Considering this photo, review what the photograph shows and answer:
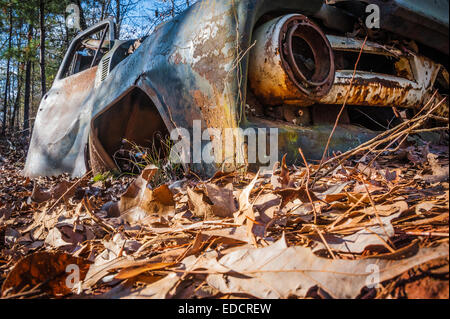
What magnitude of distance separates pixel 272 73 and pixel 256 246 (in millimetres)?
1005

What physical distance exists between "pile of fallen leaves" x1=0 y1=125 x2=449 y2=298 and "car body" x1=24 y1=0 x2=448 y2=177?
0.50 meters

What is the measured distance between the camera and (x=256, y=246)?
661 millimetres

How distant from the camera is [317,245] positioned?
62 cm

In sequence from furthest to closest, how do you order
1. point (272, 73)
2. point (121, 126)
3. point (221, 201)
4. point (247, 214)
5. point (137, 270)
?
point (121, 126)
point (272, 73)
point (221, 201)
point (247, 214)
point (137, 270)

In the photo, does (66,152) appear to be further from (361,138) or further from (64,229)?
(361,138)

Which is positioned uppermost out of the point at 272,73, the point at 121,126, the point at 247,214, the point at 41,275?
the point at 272,73

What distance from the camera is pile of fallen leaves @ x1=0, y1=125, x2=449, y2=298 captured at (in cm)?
47

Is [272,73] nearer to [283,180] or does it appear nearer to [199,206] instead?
[283,180]

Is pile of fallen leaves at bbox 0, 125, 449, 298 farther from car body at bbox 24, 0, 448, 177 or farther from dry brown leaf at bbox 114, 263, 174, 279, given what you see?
car body at bbox 24, 0, 448, 177

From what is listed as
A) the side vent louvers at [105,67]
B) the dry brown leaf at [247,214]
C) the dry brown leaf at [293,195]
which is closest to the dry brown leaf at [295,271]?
the dry brown leaf at [247,214]

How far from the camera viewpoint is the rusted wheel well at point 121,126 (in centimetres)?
219

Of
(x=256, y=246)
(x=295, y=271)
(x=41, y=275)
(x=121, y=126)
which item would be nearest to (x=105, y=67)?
(x=121, y=126)

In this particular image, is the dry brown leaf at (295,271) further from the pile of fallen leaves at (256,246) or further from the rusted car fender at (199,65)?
the rusted car fender at (199,65)

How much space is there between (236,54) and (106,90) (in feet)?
4.18
